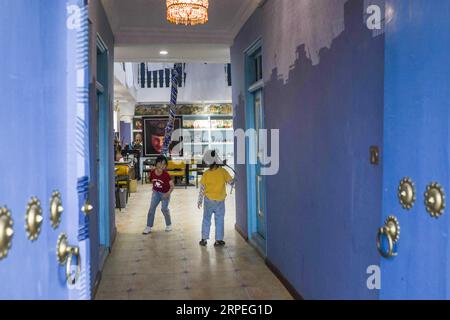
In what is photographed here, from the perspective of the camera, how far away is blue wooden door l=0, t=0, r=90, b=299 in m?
0.83

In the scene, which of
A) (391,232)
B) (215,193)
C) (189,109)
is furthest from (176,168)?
(391,232)

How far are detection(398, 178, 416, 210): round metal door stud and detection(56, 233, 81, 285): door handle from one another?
2.88ft

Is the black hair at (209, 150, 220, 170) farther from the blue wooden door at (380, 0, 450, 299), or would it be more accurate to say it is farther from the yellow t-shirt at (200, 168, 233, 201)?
the blue wooden door at (380, 0, 450, 299)

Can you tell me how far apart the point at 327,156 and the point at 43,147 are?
2.38m

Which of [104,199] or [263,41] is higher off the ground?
[263,41]

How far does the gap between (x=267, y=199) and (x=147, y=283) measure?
1591mm

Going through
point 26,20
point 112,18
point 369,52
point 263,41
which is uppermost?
point 112,18

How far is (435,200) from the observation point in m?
1.10

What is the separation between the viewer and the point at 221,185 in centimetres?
609

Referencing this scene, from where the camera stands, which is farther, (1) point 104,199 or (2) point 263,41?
(1) point 104,199
